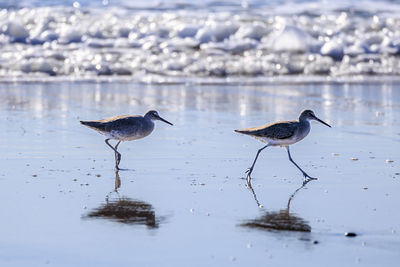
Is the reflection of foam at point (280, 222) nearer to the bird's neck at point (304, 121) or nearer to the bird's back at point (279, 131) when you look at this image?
the bird's back at point (279, 131)

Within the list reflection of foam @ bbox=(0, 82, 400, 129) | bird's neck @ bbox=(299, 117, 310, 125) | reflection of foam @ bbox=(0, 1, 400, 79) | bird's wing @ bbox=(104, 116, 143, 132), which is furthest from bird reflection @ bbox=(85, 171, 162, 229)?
reflection of foam @ bbox=(0, 1, 400, 79)

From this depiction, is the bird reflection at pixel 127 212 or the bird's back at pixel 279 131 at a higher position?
the bird's back at pixel 279 131

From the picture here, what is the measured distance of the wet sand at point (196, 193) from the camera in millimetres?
5293

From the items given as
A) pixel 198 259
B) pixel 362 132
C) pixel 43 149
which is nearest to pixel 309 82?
pixel 362 132

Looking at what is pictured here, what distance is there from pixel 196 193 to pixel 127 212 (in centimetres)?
90

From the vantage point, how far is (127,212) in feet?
21.1

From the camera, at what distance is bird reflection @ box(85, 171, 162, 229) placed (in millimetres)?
6121

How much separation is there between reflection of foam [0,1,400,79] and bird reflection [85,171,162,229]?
13.0m

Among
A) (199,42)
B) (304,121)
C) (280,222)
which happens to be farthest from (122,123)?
(199,42)

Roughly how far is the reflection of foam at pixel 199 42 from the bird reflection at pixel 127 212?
13.0 m

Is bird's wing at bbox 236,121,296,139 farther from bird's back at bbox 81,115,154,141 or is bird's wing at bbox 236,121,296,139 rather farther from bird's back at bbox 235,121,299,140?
bird's back at bbox 81,115,154,141

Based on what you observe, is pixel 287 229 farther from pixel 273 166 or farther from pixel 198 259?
pixel 273 166

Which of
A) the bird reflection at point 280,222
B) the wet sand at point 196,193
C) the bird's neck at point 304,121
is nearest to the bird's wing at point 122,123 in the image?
the wet sand at point 196,193

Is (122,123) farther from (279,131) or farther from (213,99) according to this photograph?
(213,99)
